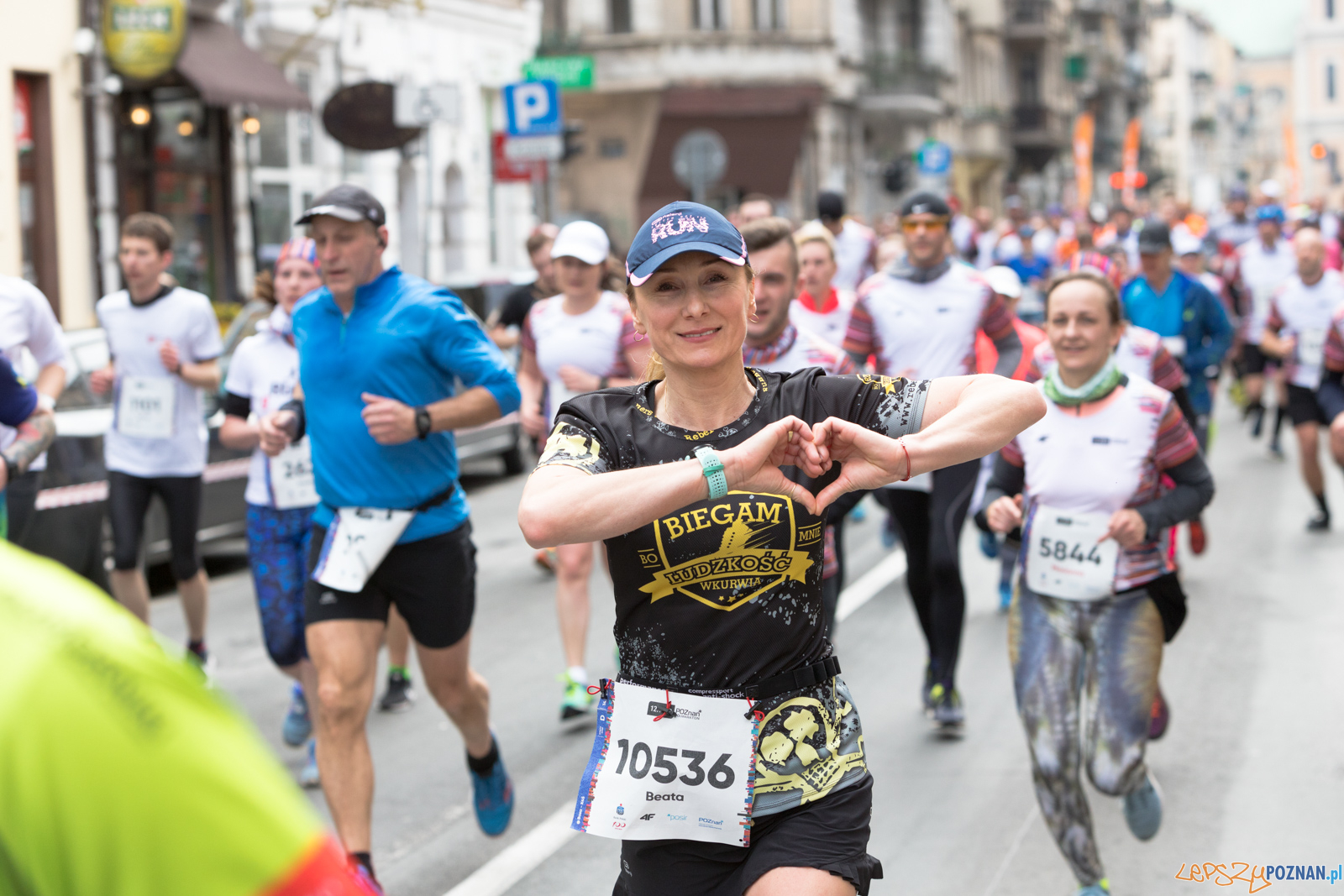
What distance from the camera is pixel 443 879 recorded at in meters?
5.21

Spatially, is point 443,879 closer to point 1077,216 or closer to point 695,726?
point 695,726

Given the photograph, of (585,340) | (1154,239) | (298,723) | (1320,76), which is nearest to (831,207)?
(1154,239)

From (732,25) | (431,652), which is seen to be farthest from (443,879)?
(732,25)

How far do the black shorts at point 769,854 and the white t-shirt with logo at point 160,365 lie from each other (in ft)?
17.7

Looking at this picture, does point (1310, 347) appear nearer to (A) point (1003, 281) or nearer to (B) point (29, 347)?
(A) point (1003, 281)

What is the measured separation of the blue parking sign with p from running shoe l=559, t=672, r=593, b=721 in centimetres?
1233

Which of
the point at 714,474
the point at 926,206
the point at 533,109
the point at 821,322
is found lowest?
the point at 714,474

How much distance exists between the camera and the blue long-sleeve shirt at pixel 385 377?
507 centimetres

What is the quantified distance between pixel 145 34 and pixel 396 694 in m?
13.1

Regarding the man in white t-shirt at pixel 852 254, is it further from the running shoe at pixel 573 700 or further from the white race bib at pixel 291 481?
the white race bib at pixel 291 481

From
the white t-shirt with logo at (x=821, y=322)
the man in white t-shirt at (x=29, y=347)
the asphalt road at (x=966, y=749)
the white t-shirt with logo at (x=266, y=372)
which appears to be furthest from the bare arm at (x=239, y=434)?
the white t-shirt with logo at (x=821, y=322)

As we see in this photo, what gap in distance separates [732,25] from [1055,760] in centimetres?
3533

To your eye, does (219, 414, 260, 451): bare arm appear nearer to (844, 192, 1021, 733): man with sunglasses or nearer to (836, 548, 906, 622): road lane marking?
(844, 192, 1021, 733): man with sunglasses

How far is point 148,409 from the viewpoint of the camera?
7.83 meters
